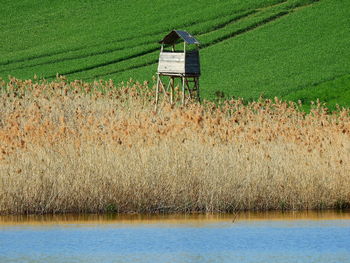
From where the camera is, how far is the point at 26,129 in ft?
63.4

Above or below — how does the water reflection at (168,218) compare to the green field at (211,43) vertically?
below

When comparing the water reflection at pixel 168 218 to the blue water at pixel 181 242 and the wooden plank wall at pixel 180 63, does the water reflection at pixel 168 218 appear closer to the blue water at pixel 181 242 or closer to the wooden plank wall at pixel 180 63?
the blue water at pixel 181 242

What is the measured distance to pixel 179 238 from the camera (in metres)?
15.9

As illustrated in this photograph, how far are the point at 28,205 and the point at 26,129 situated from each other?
1.96 meters

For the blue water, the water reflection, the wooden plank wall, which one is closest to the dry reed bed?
the water reflection

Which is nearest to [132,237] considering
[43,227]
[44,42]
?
[43,227]

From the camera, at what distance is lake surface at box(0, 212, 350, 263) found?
14266 millimetres

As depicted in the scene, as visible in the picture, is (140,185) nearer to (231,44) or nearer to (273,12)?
(231,44)

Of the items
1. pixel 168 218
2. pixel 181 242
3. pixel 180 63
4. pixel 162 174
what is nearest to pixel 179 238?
pixel 181 242

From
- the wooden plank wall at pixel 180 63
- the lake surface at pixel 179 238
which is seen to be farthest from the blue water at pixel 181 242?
the wooden plank wall at pixel 180 63

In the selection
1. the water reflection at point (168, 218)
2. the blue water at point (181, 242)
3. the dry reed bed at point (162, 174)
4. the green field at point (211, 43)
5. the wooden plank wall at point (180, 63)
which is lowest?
the blue water at point (181, 242)

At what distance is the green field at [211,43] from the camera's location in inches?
1793

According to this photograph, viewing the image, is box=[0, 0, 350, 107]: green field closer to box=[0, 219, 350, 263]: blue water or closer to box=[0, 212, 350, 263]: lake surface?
box=[0, 212, 350, 263]: lake surface

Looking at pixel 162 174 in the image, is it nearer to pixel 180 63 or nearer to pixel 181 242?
pixel 181 242
